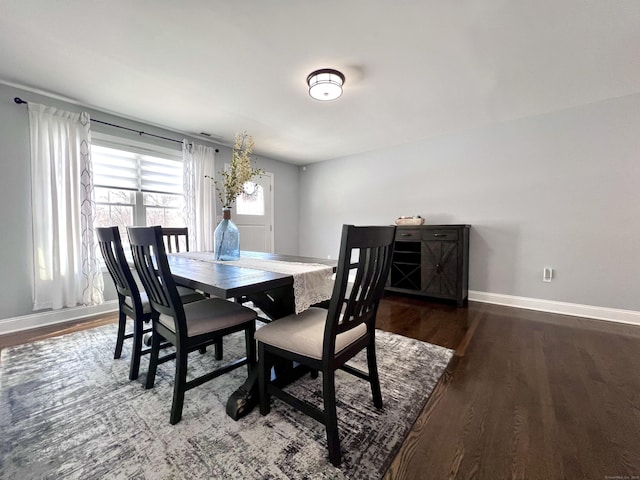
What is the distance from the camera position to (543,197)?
10.0ft

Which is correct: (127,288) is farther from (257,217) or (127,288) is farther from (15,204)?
(257,217)

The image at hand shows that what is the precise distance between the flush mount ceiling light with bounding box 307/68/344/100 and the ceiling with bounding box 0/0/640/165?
6cm

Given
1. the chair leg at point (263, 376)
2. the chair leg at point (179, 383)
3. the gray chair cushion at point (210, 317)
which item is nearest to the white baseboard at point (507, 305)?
the gray chair cushion at point (210, 317)

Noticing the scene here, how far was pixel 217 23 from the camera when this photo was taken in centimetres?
168

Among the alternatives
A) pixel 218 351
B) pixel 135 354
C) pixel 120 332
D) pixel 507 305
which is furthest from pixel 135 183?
pixel 507 305

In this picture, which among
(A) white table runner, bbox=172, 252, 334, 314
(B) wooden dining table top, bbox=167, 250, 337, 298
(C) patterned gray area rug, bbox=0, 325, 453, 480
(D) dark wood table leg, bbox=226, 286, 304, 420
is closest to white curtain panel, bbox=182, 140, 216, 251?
(C) patterned gray area rug, bbox=0, 325, 453, 480

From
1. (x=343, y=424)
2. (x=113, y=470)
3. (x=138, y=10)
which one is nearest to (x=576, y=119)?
(x=343, y=424)

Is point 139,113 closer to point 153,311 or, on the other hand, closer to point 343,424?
point 153,311

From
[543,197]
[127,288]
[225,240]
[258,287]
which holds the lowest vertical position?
[127,288]

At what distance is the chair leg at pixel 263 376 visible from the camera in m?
1.32

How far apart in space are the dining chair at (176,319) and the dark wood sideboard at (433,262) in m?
2.60

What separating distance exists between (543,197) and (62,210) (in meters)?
5.28

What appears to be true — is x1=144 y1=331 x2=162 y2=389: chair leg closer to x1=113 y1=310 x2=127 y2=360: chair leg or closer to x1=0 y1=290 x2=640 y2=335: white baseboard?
x1=113 y1=310 x2=127 y2=360: chair leg

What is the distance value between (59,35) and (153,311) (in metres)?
1.99
